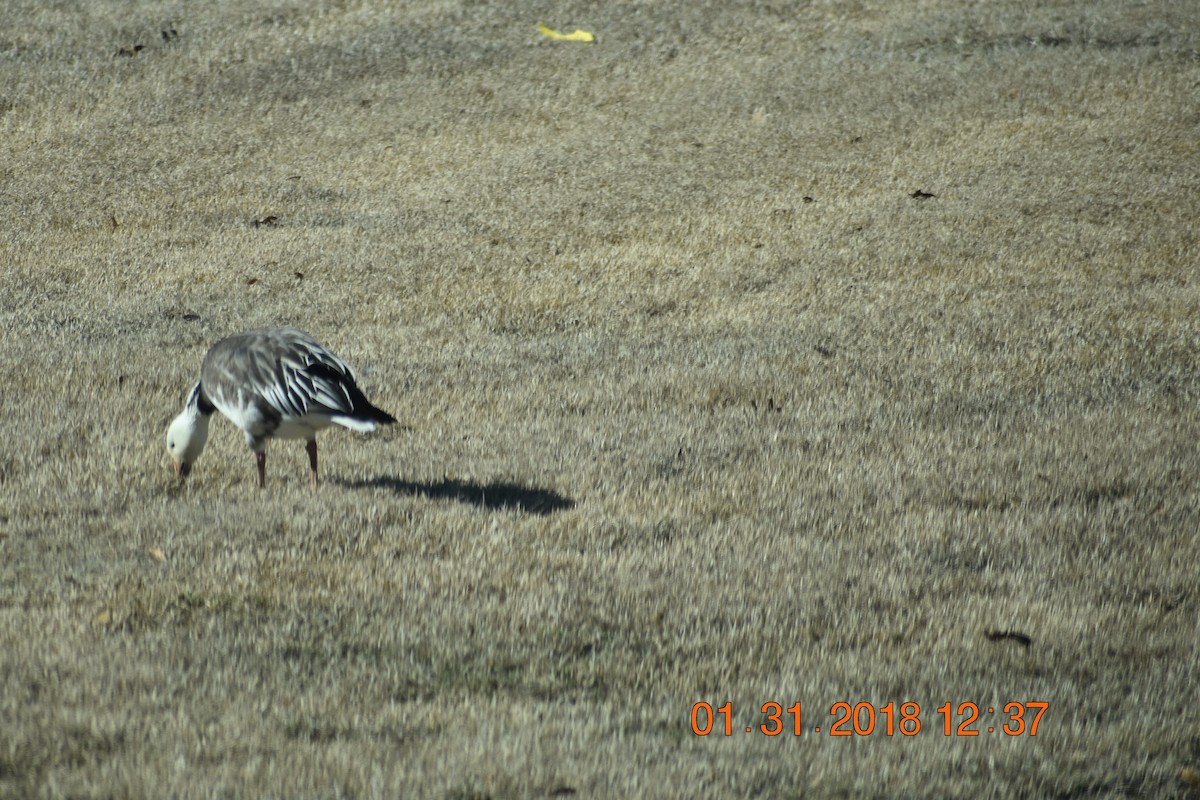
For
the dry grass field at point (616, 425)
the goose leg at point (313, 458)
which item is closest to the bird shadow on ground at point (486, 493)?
the dry grass field at point (616, 425)

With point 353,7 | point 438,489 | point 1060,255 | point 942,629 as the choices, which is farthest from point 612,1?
point 942,629

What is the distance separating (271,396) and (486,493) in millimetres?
1347

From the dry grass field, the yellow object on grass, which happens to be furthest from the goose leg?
the yellow object on grass

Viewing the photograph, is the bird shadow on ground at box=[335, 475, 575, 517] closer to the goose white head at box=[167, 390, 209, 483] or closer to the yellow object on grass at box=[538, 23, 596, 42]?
the goose white head at box=[167, 390, 209, 483]

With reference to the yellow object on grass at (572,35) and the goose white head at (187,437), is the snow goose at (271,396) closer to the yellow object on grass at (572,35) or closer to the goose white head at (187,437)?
the goose white head at (187,437)

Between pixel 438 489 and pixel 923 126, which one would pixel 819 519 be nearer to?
pixel 438 489

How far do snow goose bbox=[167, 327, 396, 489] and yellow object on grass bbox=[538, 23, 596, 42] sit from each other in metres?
17.6

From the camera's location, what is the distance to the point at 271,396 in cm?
706

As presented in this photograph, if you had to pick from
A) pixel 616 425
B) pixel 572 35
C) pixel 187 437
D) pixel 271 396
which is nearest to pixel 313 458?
pixel 271 396

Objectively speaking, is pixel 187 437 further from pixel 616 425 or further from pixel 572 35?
pixel 572 35

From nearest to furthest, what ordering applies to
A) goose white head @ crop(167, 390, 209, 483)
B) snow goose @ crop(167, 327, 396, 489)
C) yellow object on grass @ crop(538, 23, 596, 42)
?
snow goose @ crop(167, 327, 396, 489), goose white head @ crop(167, 390, 209, 483), yellow object on grass @ crop(538, 23, 596, 42)

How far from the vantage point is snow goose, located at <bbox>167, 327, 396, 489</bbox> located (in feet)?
22.6

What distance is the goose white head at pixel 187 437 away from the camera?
7.52 m

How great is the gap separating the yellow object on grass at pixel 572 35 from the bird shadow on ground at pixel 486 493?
17.7 meters
